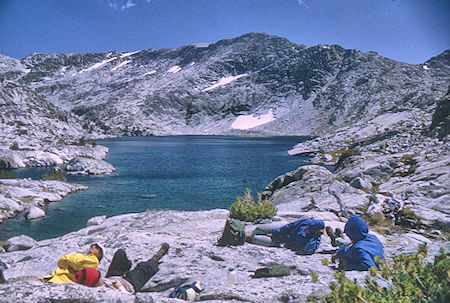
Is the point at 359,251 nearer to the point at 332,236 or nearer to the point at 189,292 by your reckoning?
the point at 332,236

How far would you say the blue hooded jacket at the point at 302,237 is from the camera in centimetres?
983

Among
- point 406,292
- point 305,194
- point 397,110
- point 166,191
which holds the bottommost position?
point 166,191

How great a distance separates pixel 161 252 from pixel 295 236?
4.51 m

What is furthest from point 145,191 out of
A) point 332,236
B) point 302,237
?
point 332,236

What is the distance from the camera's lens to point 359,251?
25.3ft

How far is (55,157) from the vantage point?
56812 millimetres

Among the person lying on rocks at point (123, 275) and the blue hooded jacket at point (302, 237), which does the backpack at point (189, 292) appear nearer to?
the person lying on rocks at point (123, 275)

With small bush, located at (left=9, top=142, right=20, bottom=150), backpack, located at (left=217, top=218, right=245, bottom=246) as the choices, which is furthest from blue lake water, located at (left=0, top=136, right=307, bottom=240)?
backpack, located at (left=217, top=218, right=245, bottom=246)

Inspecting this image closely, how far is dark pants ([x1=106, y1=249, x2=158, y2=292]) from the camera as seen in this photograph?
26.9ft

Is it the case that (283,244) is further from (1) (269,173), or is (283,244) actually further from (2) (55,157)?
(2) (55,157)

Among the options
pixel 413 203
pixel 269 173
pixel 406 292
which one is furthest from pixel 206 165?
pixel 406 292

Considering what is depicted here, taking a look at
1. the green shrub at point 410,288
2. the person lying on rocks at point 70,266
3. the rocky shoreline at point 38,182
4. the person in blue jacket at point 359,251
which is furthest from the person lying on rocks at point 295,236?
the rocky shoreline at point 38,182

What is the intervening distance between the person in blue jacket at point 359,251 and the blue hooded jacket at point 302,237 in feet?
4.02

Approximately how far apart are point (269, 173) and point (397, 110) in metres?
47.0
